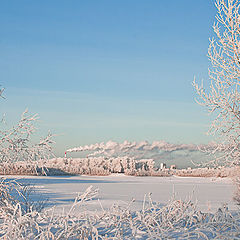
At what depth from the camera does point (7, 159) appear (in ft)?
17.7

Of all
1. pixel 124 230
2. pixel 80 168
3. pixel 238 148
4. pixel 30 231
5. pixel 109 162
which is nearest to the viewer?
pixel 30 231

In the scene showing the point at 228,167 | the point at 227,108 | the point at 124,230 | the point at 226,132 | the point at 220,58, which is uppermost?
the point at 220,58

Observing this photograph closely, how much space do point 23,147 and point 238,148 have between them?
3.97 meters

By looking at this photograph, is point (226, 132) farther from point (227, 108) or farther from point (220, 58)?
point (220, 58)

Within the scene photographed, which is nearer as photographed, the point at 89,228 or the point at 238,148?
the point at 89,228

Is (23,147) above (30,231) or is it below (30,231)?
above

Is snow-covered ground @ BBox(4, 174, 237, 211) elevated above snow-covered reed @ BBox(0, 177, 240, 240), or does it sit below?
below

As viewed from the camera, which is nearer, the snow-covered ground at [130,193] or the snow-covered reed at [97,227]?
the snow-covered reed at [97,227]

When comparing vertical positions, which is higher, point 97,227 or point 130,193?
point 97,227

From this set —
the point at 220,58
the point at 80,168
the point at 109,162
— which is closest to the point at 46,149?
the point at 220,58

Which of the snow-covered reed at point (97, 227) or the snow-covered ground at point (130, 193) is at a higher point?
the snow-covered reed at point (97, 227)

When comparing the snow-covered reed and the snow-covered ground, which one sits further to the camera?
the snow-covered ground

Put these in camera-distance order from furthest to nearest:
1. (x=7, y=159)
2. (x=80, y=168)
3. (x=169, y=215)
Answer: (x=80, y=168), (x=7, y=159), (x=169, y=215)

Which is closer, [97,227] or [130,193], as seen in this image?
[97,227]
